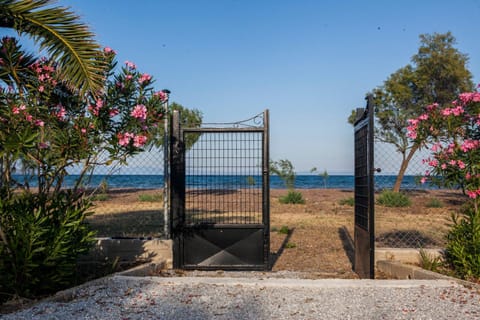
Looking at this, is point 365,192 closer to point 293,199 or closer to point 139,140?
point 139,140

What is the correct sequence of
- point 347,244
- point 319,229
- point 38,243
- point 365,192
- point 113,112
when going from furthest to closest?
1. point 319,229
2. point 347,244
3. point 365,192
4. point 113,112
5. point 38,243

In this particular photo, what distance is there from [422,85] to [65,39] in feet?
52.9

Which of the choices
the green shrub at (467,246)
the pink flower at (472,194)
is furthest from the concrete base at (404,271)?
the pink flower at (472,194)

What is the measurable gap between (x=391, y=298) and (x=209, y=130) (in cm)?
340

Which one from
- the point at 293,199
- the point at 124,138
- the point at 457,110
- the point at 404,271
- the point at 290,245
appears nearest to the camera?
the point at 124,138

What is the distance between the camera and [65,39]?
4.91 metres

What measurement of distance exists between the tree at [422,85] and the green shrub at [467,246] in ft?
39.8

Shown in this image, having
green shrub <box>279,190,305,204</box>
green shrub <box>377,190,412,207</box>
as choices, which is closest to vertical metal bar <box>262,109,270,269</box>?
green shrub <box>377,190,412,207</box>

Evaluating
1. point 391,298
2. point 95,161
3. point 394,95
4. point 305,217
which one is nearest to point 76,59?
point 95,161

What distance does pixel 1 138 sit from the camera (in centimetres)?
402

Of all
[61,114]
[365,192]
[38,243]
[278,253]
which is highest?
[61,114]

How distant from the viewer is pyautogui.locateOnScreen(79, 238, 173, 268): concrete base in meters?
6.07

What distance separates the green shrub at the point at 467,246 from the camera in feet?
15.7

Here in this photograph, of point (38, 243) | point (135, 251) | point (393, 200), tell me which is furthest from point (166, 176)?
point (393, 200)
